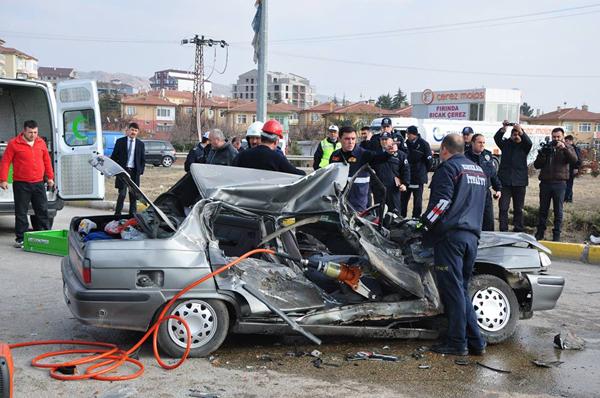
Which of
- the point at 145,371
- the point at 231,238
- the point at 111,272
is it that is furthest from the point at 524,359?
the point at 111,272

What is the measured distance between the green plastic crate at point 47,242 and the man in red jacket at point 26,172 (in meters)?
0.38

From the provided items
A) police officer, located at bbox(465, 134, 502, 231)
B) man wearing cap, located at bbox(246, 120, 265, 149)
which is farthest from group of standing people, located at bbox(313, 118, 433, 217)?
police officer, located at bbox(465, 134, 502, 231)

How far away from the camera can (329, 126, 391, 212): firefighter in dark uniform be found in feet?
27.7

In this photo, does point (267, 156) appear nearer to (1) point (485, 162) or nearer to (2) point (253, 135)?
(2) point (253, 135)

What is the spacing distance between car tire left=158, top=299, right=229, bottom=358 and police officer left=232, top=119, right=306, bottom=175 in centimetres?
167

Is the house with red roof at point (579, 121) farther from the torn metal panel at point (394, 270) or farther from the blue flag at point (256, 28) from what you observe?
the torn metal panel at point (394, 270)

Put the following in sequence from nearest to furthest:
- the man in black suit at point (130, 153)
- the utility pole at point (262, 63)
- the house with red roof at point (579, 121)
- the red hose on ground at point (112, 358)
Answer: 1. the red hose on ground at point (112, 358)
2. the man in black suit at point (130, 153)
3. the utility pole at point (262, 63)
4. the house with red roof at point (579, 121)

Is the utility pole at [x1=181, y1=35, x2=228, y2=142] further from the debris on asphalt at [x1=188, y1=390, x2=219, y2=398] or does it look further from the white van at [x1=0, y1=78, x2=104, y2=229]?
the debris on asphalt at [x1=188, y1=390, x2=219, y2=398]

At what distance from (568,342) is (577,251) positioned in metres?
4.82

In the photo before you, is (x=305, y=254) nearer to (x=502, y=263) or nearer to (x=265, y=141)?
(x=265, y=141)

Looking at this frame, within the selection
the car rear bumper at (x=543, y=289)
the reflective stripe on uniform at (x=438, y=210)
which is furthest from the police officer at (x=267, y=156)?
the car rear bumper at (x=543, y=289)

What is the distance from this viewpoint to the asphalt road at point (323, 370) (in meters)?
4.59

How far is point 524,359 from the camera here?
5.40 meters

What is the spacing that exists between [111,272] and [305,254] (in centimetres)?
186
